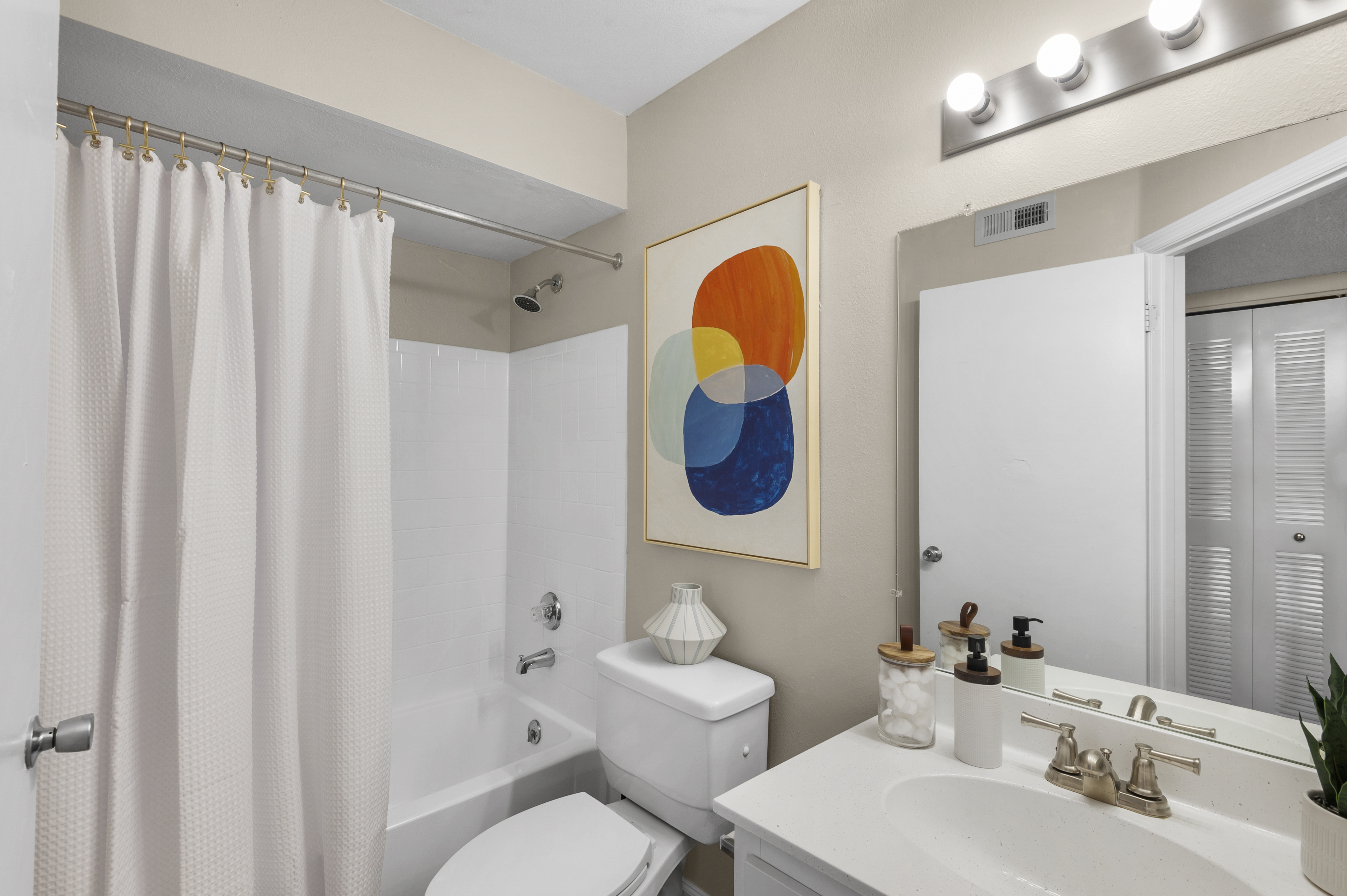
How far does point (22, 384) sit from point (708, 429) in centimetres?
130

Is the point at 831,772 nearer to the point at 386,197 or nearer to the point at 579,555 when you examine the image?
the point at 579,555

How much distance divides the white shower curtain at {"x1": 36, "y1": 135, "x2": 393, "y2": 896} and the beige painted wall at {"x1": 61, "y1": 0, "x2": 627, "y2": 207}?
0.80 feet

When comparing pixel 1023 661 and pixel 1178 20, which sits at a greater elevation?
pixel 1178 20

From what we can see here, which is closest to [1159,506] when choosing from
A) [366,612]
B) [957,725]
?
[957,725]

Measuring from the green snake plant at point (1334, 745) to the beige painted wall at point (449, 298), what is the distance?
2498mm

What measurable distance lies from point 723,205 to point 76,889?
1953 millimetres

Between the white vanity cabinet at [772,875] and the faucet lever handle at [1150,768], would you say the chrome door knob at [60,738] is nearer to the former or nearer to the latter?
the white vanity cabinet at [772,875]

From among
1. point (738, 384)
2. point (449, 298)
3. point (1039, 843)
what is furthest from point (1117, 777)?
point (449, 298)

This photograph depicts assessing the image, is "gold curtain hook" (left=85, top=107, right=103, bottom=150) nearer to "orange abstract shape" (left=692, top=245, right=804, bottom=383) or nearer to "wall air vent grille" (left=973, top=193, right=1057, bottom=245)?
"orange abstract shape" (left=692, top=245, right=804, bottom=383)

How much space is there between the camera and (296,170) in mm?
1380

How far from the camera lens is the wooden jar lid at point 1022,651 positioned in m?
1.12

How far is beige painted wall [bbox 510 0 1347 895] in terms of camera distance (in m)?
1.01

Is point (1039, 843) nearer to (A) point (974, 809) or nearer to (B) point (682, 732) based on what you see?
(A) point (974, 809)

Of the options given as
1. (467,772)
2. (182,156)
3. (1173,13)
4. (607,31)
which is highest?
(607,31)
